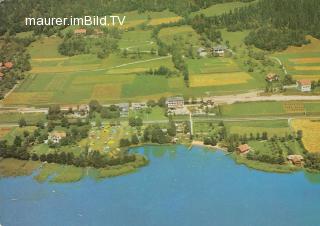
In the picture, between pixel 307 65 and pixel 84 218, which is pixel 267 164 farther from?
pixel 307 65

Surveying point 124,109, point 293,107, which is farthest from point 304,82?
point 124,109

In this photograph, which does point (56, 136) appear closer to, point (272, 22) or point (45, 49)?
point (45, 49)

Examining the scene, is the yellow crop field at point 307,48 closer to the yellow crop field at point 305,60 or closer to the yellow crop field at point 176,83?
the yellow crop field at point 305,60

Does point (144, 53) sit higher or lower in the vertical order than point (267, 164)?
higher

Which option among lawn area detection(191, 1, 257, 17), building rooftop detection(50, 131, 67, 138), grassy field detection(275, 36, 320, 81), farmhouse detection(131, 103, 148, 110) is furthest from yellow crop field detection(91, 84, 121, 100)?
lawn area detection(191, 1, 257, 17)

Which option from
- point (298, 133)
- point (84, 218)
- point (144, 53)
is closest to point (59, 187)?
point (84, 218)
